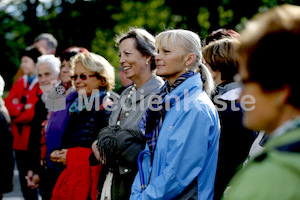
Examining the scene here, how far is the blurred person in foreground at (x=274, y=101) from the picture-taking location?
1018mm

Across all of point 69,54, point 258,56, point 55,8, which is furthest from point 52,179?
point 55,8

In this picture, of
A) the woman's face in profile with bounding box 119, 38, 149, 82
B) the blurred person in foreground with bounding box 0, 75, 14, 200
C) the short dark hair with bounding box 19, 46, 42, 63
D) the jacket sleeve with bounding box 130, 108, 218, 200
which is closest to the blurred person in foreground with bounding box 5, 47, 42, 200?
the short dark hair with bounding box 19, 46, 42, 63

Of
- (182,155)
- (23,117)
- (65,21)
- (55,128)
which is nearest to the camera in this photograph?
(182,155)

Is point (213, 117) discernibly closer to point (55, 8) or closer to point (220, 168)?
point (220, 168)

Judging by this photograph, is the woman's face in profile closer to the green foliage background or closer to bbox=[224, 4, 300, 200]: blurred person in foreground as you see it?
bbox=[224, 4, 300, 200]: blurred person in foreground

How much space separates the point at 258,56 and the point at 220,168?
238 cm

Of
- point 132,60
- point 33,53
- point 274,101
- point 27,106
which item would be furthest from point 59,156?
point 274,101

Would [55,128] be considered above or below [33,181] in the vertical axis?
above

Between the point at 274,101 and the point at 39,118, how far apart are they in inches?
185

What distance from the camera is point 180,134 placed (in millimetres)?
2900

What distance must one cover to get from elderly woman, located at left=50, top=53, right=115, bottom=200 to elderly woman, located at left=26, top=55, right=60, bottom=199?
→ 3.87 ft

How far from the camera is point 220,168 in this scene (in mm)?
3447

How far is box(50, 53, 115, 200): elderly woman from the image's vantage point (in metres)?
4.09

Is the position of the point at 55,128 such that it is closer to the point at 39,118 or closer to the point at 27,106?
the point at 39,118
